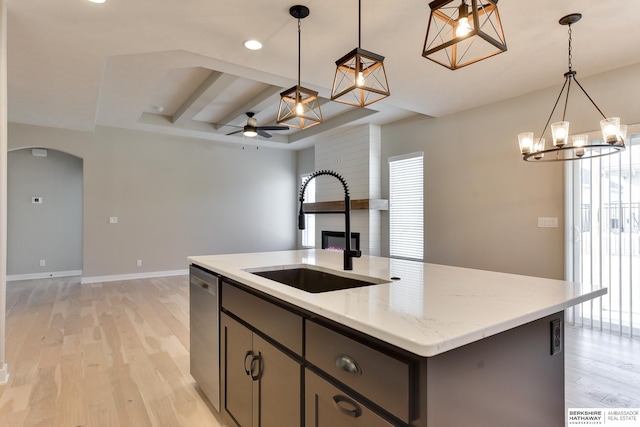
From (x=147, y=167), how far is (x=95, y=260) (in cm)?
192

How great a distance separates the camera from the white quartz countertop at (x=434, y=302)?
95 centimetres

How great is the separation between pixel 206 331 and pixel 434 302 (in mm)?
1543

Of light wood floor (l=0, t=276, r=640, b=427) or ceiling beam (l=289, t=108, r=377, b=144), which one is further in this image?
ceiling beam (l=289, t=108, r=377, b=144)

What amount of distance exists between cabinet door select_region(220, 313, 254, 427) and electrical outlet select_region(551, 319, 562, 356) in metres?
1.27

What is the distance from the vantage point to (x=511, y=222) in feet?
14.6

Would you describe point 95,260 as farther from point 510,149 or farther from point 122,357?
point 510,149

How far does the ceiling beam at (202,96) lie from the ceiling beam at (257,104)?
1.80 feet

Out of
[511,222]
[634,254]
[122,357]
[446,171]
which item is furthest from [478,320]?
[446,171]

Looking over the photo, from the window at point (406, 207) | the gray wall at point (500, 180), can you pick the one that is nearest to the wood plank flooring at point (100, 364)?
the window at point (406, 207)

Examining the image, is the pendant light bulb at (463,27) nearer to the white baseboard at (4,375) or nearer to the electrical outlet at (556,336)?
the electrical outlet at (556,336)

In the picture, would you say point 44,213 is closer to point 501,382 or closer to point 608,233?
point 501,382

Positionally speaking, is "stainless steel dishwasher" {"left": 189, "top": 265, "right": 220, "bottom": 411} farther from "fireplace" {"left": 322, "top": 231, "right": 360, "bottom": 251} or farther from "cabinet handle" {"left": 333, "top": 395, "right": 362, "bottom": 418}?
"fireplace" {"left": 322, "top": 231, "right": 360, "bottom": 251}

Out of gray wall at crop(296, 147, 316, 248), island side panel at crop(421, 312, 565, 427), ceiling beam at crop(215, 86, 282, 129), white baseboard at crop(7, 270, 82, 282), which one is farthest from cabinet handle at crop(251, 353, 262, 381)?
white baseboard at crop(7, 270, 82, 282)

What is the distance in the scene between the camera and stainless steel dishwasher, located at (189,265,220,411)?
6.89 feet
